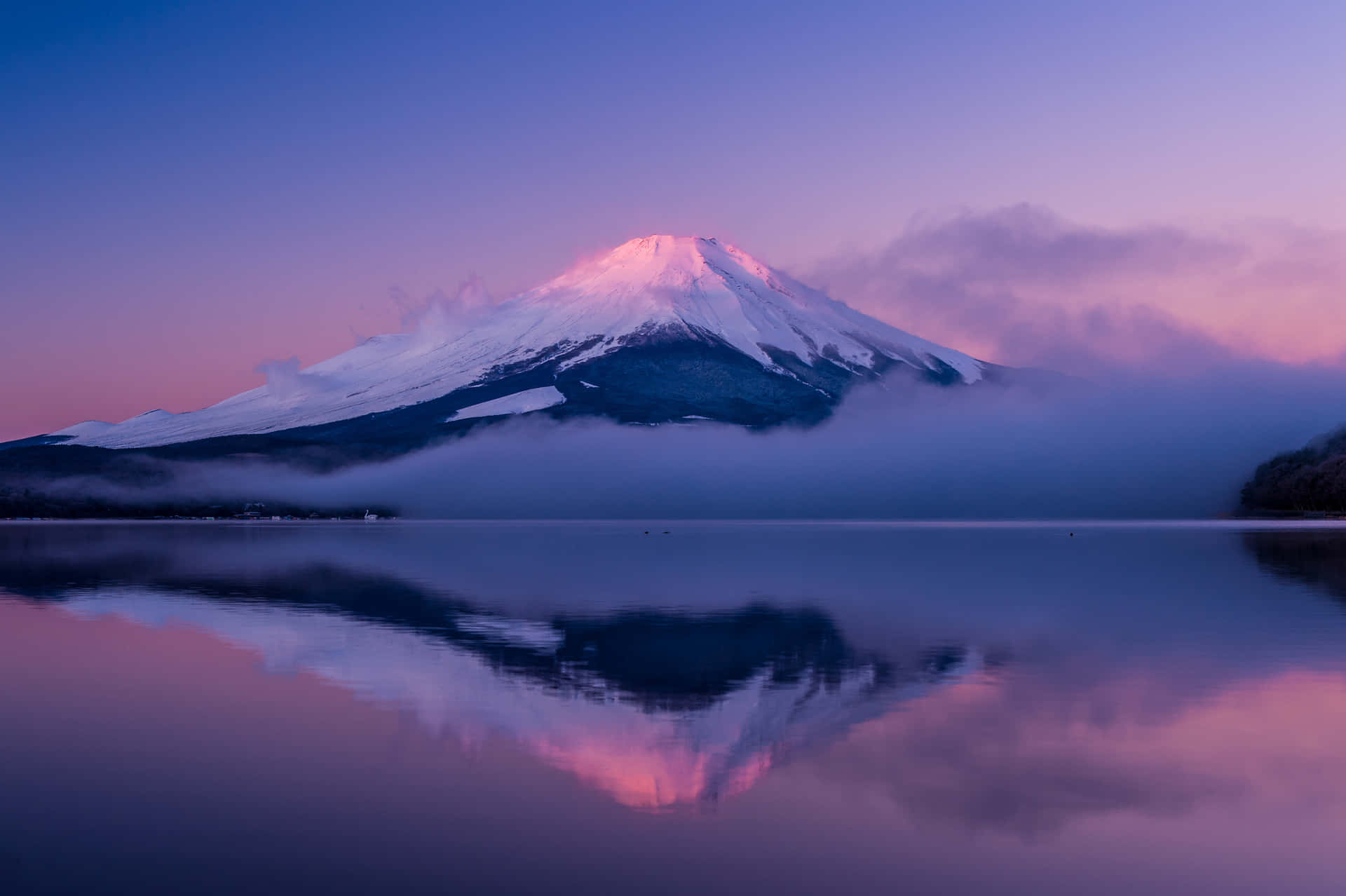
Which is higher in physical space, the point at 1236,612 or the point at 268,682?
the point at 268,682

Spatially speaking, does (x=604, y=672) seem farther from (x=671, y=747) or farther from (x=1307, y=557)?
(x=1307, y=557)

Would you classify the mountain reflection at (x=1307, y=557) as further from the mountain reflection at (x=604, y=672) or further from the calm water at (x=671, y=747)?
the mountain reflection at (x=604, y=672)

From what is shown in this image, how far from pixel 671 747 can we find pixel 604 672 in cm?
724

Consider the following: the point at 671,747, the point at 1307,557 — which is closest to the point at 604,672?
the point at 671,747

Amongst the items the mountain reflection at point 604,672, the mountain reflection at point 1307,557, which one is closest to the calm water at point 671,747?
the mountain reflection at point 604,672

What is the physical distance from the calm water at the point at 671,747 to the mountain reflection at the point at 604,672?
11 centimetres

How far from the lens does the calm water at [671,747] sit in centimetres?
1180

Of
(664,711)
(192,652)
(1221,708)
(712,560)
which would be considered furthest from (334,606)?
(712,560)

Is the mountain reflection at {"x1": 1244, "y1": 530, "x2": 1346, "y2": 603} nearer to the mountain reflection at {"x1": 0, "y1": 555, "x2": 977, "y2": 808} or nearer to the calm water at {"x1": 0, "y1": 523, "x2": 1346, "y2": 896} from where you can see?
the calm water at {"x1": 0, "y1": 523, "x2": 1346, "y2": 896}

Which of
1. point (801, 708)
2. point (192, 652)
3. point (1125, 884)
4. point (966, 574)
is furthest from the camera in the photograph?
point (966, 574)

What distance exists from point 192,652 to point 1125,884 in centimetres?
2186

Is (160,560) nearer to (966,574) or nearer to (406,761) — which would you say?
(966,574)

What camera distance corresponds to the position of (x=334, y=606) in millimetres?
38062

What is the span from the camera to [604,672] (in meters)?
23.8
